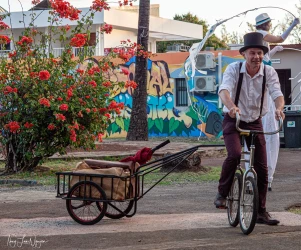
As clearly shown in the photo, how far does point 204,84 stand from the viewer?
29.5 m

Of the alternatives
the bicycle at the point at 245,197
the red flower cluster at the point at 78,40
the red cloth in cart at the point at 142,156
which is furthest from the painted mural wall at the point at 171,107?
the bicycle at the point at 245,197

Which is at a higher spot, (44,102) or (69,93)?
(69,93)

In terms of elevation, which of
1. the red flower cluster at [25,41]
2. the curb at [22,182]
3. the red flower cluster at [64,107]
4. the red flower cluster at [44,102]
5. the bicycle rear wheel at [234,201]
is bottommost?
the curb at [22,182]

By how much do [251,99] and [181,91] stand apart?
75.3 feet

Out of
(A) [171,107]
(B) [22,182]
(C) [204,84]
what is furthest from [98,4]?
(A) [171,107]

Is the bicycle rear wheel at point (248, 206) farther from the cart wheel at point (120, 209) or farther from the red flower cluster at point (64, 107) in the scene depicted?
the red flower cluster at point (64, 107)

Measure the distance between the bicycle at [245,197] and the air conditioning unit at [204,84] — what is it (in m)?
20.9

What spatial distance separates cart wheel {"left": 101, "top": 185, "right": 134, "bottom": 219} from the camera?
29.0ft

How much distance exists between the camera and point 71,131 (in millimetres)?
14188

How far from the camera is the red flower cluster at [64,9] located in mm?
14306

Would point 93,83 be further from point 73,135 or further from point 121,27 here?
point 121,27

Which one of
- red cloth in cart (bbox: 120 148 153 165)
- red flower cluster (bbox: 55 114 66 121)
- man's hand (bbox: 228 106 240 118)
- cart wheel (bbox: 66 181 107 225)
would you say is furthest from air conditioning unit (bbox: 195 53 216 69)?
man's hand (bbox: 228 106 240 118)

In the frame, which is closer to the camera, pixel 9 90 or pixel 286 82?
pixel 9 90

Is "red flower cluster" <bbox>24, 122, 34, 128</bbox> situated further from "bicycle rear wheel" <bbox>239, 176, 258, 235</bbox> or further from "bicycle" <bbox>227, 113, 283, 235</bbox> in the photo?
"bicycle rear wheel" <bbox>239, 176, 258, 235</bbox>
